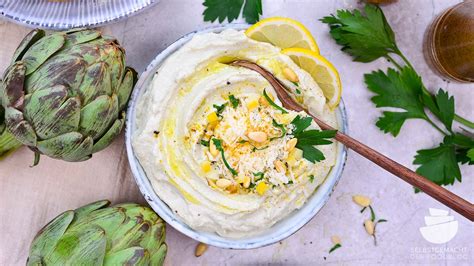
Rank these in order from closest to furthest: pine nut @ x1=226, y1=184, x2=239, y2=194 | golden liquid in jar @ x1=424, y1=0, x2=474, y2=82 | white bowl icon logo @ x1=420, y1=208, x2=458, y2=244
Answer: pine nut @ x1=226, y1=184, x2=239, y2=194, golden liquid in jar @ x1=424, y1=0, x2=474, y2=82, white bowl icon logo @ x1=420, y1=208, x2=458, y2=244

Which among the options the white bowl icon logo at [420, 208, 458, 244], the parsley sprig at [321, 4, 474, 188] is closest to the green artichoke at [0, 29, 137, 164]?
the parsley sprig at [321, 4, 474, 188]

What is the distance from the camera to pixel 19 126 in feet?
4.08

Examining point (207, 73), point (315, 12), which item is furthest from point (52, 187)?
point (315, 12)

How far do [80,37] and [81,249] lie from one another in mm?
419

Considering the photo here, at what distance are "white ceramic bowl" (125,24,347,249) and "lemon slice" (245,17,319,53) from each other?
2.4 inches

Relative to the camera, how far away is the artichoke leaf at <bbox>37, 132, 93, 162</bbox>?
1.26m

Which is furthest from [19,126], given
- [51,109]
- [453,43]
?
[453,43]

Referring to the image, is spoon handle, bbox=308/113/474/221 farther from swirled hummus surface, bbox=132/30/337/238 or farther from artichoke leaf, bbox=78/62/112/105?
artichoke leaf, bbox=78/62/112/105

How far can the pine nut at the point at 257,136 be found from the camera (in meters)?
1.29

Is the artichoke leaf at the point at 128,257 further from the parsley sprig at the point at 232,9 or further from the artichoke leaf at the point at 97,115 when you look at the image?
the parsley sprig at the point at 232,9

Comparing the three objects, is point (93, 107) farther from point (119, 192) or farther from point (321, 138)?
point (321, 138)

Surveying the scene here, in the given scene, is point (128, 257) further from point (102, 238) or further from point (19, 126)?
point (19, 126)

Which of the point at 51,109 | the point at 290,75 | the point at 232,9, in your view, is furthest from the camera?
the point at 232,9

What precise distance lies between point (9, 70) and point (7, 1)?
0.20 metres
